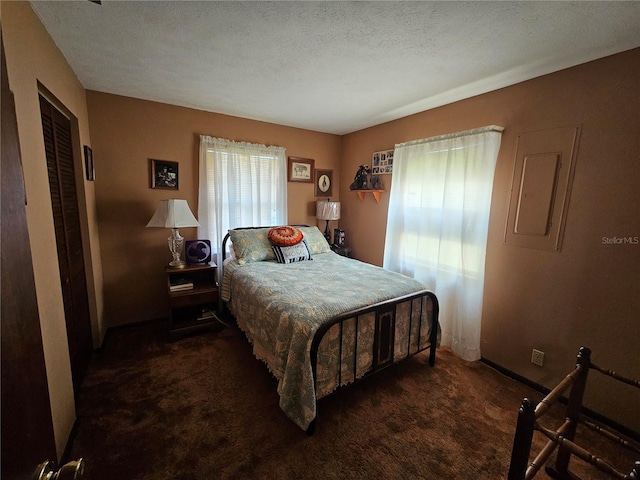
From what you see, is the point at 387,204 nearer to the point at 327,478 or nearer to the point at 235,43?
the point at 235,43

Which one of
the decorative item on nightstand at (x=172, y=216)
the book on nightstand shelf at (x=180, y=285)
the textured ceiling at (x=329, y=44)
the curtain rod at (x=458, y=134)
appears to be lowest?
the book on nightstand shelf at (x=180, y=285)

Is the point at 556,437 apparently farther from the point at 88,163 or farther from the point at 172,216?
the point at 88,163

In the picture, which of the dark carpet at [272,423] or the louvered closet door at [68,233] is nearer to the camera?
the dark carpet at [272,423]

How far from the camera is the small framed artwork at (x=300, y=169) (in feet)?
11.7

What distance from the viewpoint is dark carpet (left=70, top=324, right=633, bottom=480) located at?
142cm

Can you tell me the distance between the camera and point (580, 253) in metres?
1.82

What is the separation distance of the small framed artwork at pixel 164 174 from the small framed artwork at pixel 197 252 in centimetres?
64

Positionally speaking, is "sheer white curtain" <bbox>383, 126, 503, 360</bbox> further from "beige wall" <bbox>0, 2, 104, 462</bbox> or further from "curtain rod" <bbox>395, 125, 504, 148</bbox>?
"beige wall" <bbox>0, 2, 104, 462</bbox>

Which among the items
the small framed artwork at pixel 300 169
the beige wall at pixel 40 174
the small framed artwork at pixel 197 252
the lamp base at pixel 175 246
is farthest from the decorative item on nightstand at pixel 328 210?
the beige wall at pixel 40 174

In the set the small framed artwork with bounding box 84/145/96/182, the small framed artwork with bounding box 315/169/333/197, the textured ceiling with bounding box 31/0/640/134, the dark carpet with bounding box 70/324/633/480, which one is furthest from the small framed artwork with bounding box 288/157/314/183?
the dark carpet with bounding box 70/324/633/480

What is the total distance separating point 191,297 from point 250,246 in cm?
74

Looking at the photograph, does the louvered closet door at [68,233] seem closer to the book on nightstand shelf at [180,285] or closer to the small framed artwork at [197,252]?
the book on nightstand shelf at [180,285]

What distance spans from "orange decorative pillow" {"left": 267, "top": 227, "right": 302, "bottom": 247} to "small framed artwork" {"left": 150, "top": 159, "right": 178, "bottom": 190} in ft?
3.75

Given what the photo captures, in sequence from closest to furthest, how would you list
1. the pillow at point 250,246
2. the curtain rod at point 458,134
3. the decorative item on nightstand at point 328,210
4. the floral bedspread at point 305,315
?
the floral bedspread at point 305,315
the curtain rod at point 458,134
the pillow at point 250,246
the decorative item on nightstand at point 328,210
